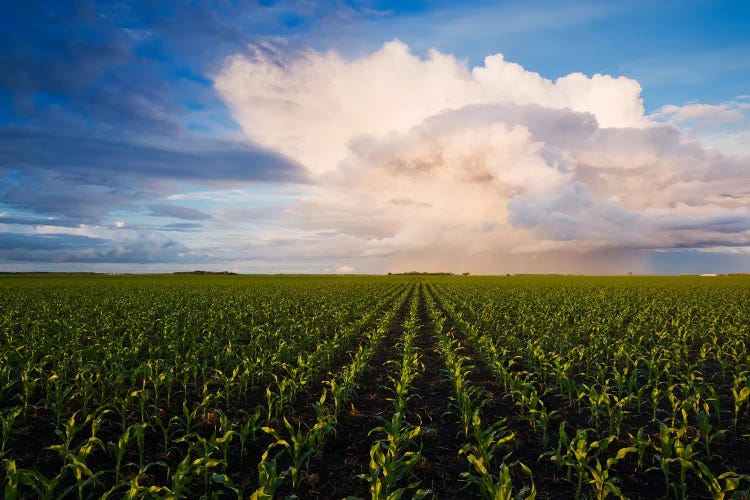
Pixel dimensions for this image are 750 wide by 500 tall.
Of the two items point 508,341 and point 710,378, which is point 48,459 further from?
point 710,378

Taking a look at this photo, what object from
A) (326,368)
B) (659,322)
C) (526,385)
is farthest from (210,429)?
(659,322)

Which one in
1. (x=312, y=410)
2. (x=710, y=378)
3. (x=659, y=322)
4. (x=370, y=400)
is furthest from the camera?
(x=659, y=322)

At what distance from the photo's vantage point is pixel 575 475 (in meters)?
6.39

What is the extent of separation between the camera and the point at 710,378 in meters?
12.1

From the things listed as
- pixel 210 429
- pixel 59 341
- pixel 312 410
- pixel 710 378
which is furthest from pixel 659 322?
pixel 59 341

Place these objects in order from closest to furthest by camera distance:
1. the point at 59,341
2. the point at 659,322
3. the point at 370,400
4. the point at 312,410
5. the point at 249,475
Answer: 1. the point at 249,475
2. the point at 312,410
3. the point at 370,400
4. the point at 59,341
5. the point at 659,322

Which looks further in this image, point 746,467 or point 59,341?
point 59,341

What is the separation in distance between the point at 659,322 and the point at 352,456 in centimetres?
1867

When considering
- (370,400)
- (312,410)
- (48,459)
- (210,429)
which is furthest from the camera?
(370,400)

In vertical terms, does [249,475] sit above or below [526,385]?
below

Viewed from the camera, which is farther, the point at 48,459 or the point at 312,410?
the point at 312,410

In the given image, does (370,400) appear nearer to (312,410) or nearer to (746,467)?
(312,410)

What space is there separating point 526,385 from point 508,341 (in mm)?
7201

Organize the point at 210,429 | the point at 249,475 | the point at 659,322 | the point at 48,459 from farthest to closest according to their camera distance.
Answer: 1. the point at 659,322
2. the point at 210,429
3. the point at 48,459
4. the point at 249,475
